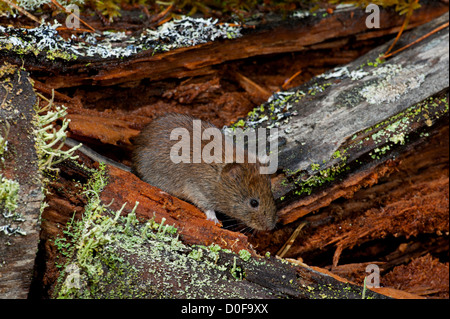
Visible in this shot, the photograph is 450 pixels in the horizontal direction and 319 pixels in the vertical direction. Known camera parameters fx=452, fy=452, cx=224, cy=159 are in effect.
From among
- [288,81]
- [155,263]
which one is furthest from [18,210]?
[288,81]

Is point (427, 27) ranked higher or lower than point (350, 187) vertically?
higher

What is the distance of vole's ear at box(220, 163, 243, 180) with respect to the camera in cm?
485

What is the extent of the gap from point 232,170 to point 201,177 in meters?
0.39

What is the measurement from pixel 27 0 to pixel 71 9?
1.33 feet

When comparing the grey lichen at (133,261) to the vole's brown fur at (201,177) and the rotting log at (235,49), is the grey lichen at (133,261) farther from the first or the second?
the rotting log at (235,49)

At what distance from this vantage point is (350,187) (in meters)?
4.70

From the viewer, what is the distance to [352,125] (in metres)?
4.66

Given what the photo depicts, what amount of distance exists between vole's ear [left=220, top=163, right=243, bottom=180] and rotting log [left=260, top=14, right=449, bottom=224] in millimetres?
448

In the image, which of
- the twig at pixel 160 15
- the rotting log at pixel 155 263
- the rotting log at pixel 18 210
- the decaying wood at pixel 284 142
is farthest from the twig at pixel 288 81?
the rotting log at pixel 18 210

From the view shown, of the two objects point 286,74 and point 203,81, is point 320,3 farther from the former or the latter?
point 203,81

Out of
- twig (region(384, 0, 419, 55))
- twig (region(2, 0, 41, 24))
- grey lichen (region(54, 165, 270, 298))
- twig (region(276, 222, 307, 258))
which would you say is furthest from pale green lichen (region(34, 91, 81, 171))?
twig (region(384, 0, 419, 55))

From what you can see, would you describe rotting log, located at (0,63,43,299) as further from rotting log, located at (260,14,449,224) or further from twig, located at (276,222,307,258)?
twig, located at (276,222,307,258)

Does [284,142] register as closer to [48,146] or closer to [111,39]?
[111,39]
